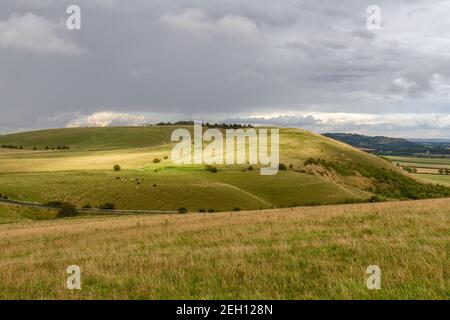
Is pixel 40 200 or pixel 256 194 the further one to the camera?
pixel 256 194

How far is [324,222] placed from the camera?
20.4 m

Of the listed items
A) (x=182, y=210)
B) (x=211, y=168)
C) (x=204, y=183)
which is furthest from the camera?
(x=211, y=168)

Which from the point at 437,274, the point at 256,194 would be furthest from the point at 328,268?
the point at 256,194

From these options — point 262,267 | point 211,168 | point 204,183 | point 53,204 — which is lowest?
point 53,204

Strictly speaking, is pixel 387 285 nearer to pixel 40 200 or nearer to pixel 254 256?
pixel 254 256

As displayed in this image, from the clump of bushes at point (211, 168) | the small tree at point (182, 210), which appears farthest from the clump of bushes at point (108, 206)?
the clump of bushes at point (211, 168)

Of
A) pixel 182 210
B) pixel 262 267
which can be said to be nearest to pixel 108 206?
pixel 182 210

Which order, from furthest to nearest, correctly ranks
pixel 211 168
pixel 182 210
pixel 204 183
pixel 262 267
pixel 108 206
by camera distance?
pixel 211 168 < pixel 204 183 < pixel 182 210 < pixel 108 206 < pixel 262 267

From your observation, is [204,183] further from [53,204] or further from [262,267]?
[262,267]

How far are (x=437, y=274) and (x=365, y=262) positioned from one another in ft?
6.47

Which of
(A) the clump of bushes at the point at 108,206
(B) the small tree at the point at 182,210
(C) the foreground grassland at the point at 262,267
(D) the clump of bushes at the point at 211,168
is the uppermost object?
(C) the foreground grassland at the point at 262,267

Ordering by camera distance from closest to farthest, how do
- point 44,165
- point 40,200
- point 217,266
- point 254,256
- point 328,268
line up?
point 328,268, point 217,266, point 254,256, point 40,200, point 44,165

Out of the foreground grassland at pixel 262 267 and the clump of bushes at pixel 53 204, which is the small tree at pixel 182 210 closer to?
the clump of bushes at pixel 53 204
